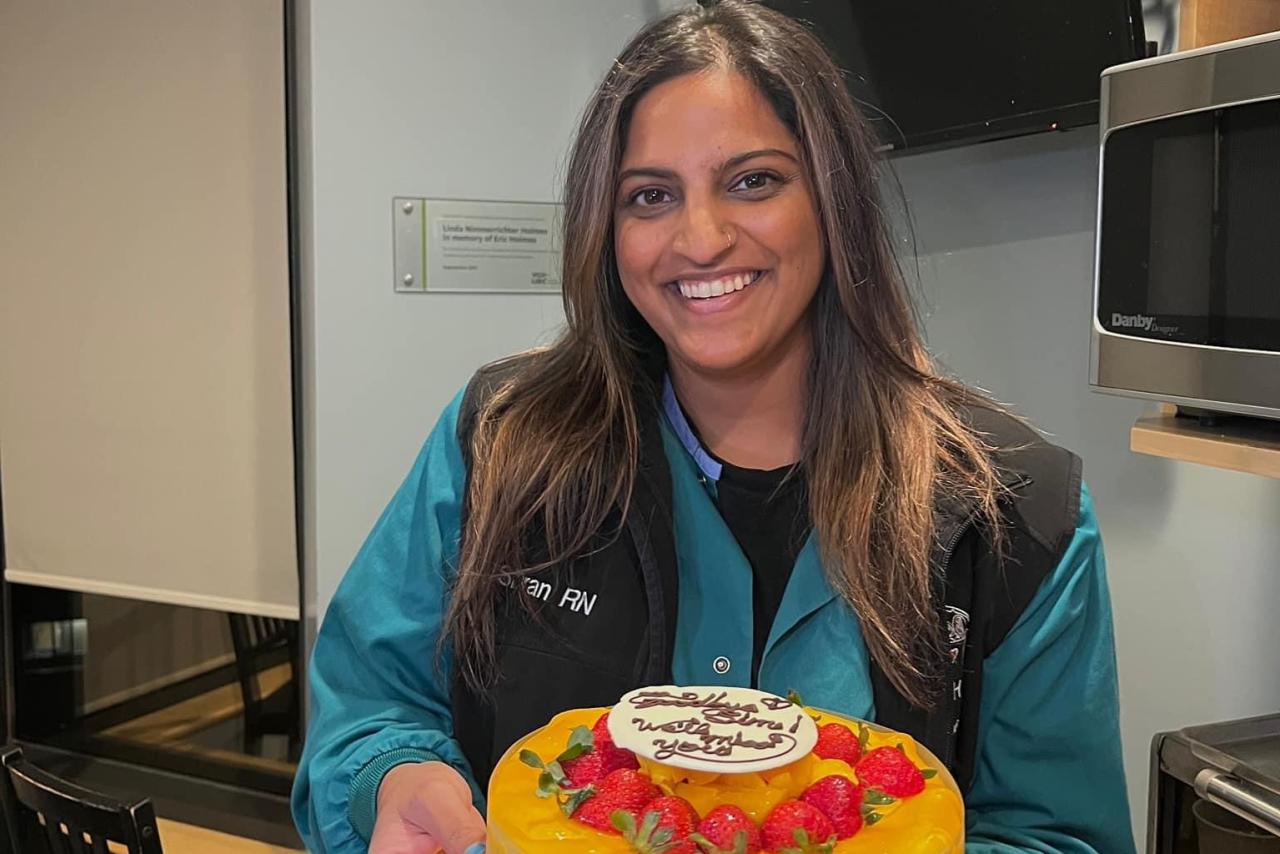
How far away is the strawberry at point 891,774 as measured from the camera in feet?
2.59

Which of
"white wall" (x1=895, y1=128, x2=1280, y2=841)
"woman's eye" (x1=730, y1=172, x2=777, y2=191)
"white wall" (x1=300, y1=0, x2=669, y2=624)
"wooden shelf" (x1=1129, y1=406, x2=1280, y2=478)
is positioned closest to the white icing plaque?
"woman's eye" (x1=730, y1=172, x2=777, y2=191)

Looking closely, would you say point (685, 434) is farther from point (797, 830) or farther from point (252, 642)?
point (252, 642)

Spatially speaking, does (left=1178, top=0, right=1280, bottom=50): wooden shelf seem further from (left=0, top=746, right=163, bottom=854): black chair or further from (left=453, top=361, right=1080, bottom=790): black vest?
(left=0, top=746, right=163, bottom=854): black chair

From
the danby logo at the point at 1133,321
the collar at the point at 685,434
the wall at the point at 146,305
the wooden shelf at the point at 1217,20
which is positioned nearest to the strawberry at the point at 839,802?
the collar at the point at 685,434

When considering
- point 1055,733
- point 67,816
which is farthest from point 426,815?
point 67,816

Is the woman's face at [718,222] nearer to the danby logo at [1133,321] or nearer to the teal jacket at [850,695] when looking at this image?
the teal jacket at [850,695]

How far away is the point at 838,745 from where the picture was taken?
0.84m

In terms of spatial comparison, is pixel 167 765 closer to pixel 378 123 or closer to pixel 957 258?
pixel 378 123

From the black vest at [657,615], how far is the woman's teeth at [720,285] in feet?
0.59

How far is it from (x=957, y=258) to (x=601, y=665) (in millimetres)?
1161

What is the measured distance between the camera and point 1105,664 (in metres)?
1.12

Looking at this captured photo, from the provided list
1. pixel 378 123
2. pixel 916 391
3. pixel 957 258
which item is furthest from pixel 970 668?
pixel 378 123

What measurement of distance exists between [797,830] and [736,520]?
1.63 ft

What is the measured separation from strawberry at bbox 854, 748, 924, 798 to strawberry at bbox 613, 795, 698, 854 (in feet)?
0.46
